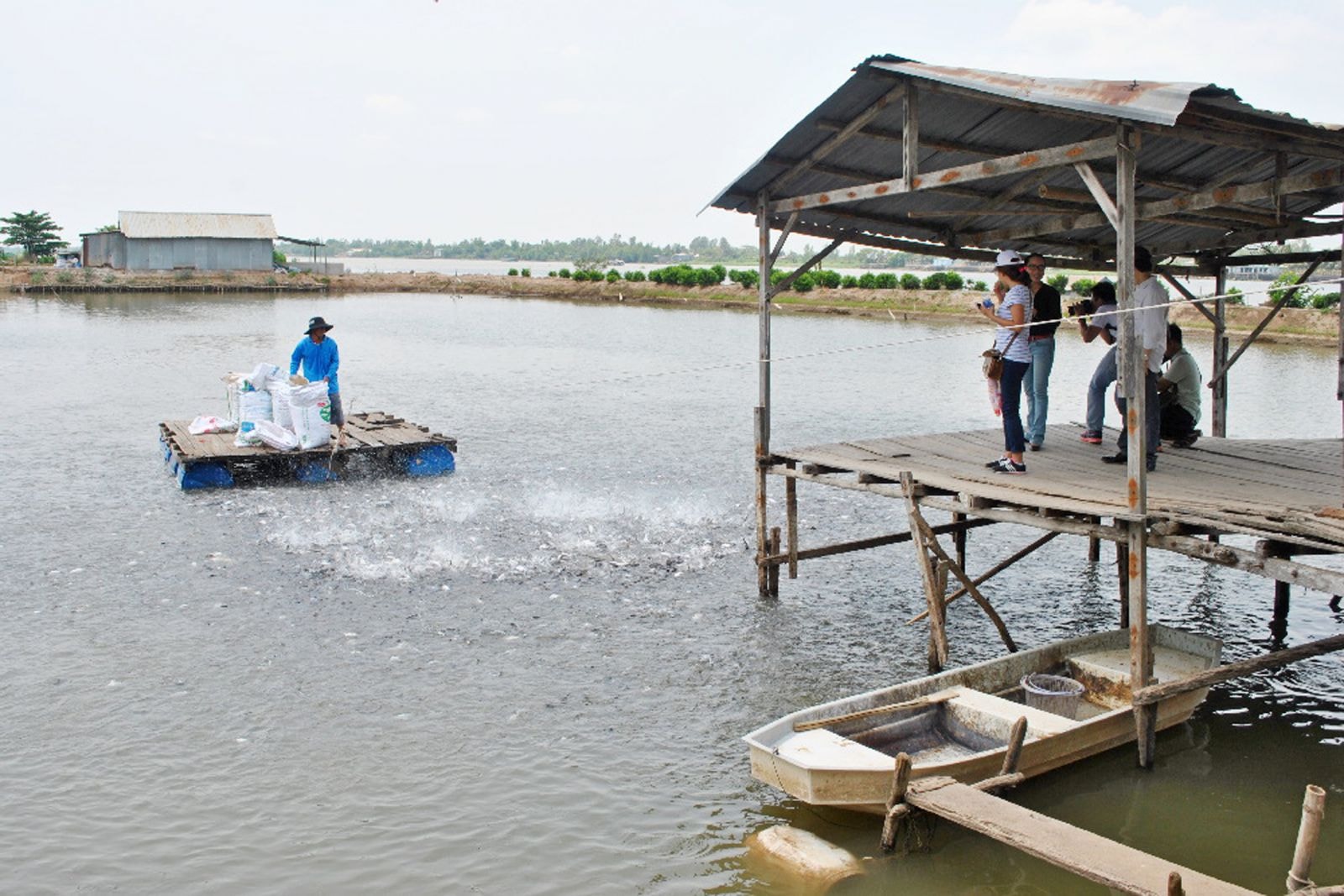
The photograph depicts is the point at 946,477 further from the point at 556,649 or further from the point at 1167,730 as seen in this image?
the point at 556,649

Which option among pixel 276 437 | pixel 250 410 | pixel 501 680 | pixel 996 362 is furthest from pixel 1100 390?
pixel 250 410

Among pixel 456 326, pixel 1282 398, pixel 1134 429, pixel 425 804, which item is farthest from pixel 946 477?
pixel 456 326

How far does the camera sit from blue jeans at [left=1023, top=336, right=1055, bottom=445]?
12883 millimetres

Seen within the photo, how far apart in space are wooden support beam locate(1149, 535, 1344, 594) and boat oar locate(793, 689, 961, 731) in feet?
6.41

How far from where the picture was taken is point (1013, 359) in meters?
11.2

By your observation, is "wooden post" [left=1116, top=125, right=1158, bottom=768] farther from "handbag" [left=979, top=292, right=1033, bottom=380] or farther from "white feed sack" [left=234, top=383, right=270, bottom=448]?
"white feed sack" [left=234, top=383, right=270, bottom=448]

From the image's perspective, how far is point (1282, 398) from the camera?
29844mm

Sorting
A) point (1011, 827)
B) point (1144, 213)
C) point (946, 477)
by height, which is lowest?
point (1011, 827)

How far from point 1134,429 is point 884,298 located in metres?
50.5

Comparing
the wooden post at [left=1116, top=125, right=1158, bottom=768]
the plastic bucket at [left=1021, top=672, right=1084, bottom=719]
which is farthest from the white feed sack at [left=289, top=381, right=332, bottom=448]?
the wooden post at [left=1116, top=125, right=1158, bottom=768]

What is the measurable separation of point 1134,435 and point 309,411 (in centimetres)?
1430

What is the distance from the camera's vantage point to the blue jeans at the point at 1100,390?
12.6 meters

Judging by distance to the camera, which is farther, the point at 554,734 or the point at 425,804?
the point at 554,734

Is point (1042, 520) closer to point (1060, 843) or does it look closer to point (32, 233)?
point (1060, 843)
